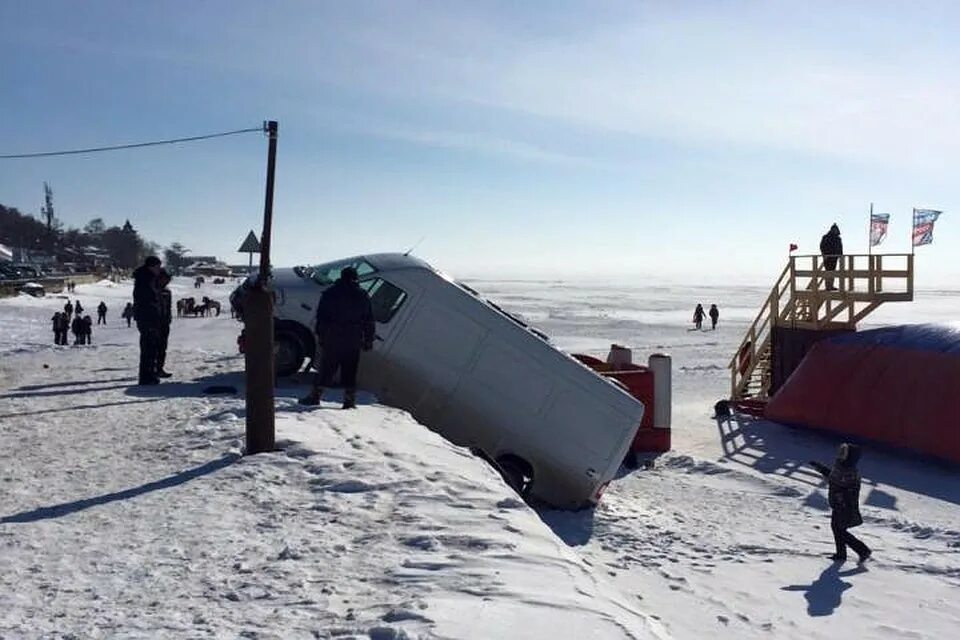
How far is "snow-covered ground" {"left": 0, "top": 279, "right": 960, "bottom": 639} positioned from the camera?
14.1ft

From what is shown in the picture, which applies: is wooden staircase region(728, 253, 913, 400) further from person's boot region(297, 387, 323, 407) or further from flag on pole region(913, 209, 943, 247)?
person's boot region(297, 387, 323, 407)

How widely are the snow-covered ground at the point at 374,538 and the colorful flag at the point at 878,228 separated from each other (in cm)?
1000

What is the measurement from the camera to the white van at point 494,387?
387 inches

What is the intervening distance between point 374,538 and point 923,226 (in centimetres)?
2017

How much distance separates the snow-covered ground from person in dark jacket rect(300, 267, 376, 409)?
0.48m

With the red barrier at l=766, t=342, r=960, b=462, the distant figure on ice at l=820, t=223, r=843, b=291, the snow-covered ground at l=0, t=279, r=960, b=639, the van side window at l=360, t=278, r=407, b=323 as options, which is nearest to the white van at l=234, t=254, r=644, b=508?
the van side window at l=360, t=278, r=407, b=323

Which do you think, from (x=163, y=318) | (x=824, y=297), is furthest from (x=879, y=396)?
(x=163, y=318)

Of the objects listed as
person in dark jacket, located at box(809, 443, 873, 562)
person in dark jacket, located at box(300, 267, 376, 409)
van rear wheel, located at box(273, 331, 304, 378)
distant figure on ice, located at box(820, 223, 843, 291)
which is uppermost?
distant figure on ice, located at box(820, 223, 843, 291)

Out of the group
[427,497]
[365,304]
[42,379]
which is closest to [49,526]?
[427,497]

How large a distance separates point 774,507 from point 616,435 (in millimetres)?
3014

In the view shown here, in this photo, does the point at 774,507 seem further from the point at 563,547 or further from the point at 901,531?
the point at 563,547

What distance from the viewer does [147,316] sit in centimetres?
1145

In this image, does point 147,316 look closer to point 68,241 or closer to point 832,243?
point 832,243

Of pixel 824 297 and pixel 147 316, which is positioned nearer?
pixel 147 316
